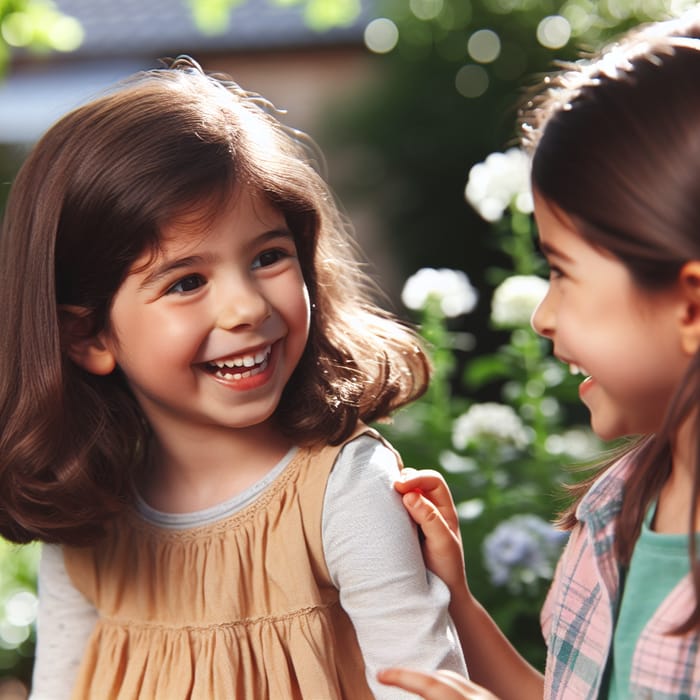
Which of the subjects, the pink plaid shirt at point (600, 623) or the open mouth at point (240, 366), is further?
the open mouth at point (240, 366)

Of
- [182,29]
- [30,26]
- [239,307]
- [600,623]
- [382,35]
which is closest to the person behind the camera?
[600,623]

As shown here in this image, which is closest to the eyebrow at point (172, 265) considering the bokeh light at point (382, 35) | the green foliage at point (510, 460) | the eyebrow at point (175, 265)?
the eyebrow at point (175, 265)

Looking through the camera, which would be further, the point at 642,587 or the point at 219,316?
the point at 219,316

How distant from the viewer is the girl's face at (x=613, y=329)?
1312mm

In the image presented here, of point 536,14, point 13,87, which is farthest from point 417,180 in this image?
point 13,87

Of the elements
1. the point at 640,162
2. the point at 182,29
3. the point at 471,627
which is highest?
the point at 640,162

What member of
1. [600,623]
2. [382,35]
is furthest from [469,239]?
[600,623]

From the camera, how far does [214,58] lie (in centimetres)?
914

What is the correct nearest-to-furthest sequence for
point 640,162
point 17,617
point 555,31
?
point 640,162, point 17,617, point 555,31

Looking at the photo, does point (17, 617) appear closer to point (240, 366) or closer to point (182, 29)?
point (240, 366)

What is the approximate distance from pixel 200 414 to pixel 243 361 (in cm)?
12

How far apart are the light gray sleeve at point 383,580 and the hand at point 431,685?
7.6 inches

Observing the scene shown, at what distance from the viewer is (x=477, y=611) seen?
5.91 ft

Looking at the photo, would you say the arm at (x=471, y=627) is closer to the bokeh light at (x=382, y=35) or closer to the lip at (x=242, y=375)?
the lip at (x=242, y=375)
